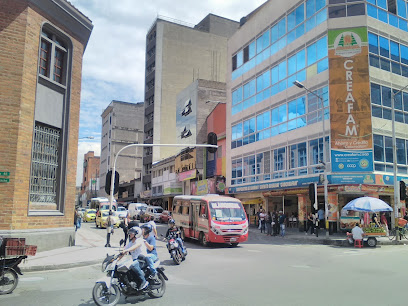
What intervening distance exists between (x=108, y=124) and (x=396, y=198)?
82207 millimetres

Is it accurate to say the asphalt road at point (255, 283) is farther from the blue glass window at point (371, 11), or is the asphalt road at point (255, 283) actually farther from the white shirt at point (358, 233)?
the blue glass window at point (371, 11)

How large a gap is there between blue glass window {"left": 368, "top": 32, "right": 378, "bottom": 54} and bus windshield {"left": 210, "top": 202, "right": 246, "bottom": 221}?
48.7 feet

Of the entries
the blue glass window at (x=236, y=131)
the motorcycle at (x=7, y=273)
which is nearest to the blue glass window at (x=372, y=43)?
the blue glass window at (x=236, y=131)

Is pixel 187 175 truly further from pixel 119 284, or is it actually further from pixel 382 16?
pixel 119 284

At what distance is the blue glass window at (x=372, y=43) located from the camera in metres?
25.9

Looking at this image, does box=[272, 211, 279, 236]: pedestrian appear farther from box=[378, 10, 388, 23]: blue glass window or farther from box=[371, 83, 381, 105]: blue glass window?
box=[378, 10, 388, 23]: blue glass window

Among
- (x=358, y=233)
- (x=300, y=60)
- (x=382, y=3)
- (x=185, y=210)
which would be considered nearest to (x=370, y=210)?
(x=358, y=233)

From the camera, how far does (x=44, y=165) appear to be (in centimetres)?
1591

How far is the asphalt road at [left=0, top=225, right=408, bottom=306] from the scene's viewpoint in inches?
310

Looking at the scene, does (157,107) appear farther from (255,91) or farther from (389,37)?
(389,37)

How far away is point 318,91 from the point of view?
88.8ft

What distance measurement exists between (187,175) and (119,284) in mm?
42206

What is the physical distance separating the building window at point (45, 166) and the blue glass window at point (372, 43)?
813 inches

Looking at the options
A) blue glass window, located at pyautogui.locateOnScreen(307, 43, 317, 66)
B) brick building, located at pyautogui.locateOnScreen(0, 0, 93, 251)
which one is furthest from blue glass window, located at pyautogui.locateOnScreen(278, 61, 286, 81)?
brick building, located at pyautogui.locateOnScreen(0, 0, 93, 251)
